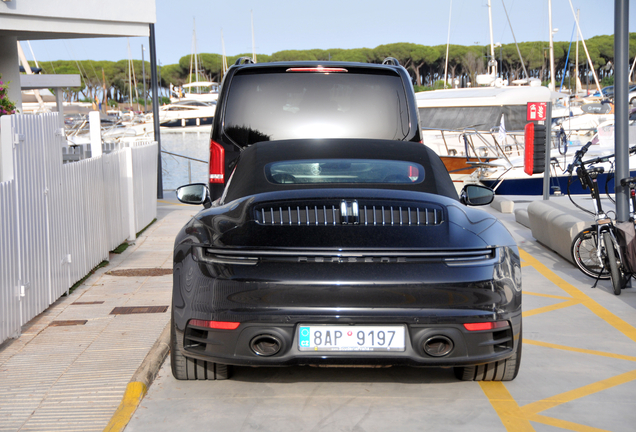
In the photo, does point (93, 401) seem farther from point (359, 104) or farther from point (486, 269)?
point (359, 104)

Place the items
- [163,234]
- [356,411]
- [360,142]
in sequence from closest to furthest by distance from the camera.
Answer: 1. [356,411]
2. [360,142]
3. [163,234]

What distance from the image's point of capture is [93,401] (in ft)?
13.6

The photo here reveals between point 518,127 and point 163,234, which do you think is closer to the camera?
point 163,234

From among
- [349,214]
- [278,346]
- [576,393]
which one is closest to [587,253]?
[576,393]

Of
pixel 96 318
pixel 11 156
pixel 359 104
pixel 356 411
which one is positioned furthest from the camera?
pixel 359 104

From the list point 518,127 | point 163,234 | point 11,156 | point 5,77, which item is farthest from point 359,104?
point 518,127

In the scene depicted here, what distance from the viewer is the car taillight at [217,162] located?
6.49 meters

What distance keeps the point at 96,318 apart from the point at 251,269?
117 inches

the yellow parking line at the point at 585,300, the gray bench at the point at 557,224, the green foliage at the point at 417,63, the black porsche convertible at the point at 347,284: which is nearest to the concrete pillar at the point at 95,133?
the yellow parking line at the point at 585,300

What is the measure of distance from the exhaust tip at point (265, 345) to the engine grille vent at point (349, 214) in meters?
0.61

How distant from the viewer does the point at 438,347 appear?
3795mm

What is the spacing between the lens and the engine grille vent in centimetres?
391

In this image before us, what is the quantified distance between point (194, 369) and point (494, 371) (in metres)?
1.81

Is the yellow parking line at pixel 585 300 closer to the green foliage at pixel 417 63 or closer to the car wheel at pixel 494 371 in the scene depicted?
the car wheel at pixel 494 371
